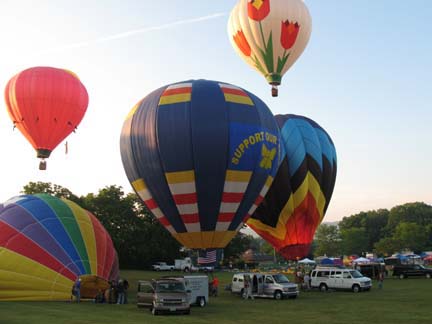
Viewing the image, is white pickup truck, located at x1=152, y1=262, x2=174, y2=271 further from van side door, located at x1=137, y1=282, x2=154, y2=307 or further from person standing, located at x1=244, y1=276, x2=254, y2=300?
van side door, located at x1=137, y1=282, x2=154, y2=307

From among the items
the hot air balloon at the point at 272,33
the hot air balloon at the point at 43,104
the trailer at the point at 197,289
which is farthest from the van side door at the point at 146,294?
the hot air balloon at the point at 43,104

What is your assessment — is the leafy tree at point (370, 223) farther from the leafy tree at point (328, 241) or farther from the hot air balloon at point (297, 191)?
the hot air balloon at point (297, 191)

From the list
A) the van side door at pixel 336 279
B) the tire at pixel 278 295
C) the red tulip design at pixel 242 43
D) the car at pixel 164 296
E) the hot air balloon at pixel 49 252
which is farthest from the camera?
the red tulip design at pixel 242 43

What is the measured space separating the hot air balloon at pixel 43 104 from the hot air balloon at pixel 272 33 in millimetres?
11788

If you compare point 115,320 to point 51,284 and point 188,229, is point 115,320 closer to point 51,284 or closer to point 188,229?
point 51,284

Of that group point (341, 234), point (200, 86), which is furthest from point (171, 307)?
point (341, 234)

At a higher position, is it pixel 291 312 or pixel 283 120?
pixel 283 120

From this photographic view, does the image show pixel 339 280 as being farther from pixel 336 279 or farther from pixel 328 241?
pixel 328 241

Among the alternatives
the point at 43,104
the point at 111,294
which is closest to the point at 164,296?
the point at 111,294

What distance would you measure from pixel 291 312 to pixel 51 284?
10683 millimetres

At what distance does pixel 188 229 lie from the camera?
2703cm

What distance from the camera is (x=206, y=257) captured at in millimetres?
27109

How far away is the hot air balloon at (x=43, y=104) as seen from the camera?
3647cm

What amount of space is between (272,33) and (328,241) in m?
113
